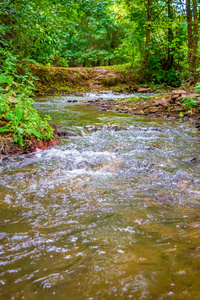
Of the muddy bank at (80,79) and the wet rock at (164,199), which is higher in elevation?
the muddy bank at (80,79)

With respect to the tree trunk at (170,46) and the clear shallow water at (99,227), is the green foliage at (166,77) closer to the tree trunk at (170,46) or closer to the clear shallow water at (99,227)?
the tree trunk at (170,46)

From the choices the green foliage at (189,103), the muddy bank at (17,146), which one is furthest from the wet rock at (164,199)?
the green foliage at (189,103)

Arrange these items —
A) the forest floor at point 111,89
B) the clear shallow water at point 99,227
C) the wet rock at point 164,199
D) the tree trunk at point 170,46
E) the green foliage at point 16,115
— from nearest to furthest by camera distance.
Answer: the clear shallow water at point 99,227, the wet rock at point 164,199, the green foliage at point 16,115, the forest floor at point 111,89, the tree trunk at point 170,46

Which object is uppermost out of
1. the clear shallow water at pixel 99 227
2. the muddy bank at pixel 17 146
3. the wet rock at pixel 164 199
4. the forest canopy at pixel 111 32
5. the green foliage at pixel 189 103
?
the forest canopy at pixel 111 32

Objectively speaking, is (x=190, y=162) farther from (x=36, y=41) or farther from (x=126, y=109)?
(x=126, y=109)

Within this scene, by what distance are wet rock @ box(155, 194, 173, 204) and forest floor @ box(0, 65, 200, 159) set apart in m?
2.62

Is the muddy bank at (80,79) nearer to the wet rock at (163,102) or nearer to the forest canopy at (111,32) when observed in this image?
the forest canopy at (111,32)

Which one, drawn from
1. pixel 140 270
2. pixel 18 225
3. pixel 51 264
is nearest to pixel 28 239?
pixel 18 225

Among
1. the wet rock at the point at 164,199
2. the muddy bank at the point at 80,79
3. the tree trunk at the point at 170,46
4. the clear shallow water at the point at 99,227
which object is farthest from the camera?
the tree trunk at the point at 170,46

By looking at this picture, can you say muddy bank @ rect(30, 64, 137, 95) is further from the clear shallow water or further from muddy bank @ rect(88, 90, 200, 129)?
the clear shallow water

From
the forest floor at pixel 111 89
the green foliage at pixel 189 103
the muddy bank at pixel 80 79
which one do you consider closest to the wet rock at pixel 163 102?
the forest floor at pixel 111 89

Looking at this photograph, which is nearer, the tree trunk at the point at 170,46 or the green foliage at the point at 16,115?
the green foliage at the point at 16,115

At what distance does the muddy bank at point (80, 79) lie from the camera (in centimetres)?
1622

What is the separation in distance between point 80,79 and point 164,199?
665 inches
